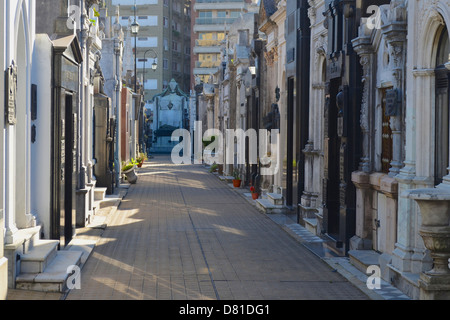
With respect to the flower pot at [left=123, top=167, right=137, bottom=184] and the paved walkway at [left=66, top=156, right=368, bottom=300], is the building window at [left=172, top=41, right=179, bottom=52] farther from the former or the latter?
the paved walkway at [left=66, top=156, right=368, bottom=300]

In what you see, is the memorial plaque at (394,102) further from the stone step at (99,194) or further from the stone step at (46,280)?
the stone step at (99,194)

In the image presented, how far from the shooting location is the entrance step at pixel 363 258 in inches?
433

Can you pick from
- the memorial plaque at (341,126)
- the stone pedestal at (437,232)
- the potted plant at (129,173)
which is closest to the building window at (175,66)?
the potted plant at (129,173)

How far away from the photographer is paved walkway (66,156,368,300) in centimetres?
999

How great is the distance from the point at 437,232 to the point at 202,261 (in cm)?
509

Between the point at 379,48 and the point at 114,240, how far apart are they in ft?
20.4

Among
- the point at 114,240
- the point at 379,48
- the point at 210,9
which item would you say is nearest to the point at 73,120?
the point at 114,240

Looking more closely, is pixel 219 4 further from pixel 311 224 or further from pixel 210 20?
pixel 311 224


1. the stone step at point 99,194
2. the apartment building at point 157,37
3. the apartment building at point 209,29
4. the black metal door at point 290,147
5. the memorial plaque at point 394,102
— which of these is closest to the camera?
the memorial plaque at point 394,102

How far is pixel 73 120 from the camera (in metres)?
13.4

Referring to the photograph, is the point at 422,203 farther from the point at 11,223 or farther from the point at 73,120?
the point at 73,120

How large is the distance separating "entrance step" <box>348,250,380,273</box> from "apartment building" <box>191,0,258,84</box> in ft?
241

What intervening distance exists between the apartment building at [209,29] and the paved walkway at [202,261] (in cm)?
6633

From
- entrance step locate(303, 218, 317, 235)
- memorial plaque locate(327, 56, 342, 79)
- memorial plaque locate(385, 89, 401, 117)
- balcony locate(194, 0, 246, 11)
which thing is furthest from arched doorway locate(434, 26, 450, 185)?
balcony locate(194, 0, 246, 11)
